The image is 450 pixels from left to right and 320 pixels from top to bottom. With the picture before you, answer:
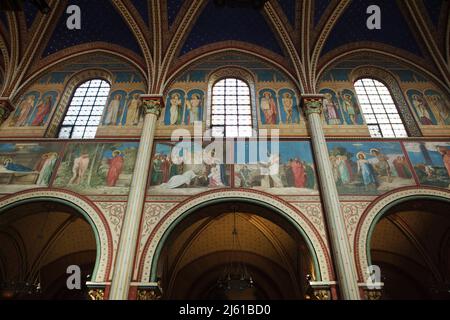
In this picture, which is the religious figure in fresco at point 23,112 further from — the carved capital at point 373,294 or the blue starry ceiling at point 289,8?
the carved capital at point 373,294

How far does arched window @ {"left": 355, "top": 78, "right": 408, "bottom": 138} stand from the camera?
40.1 feet

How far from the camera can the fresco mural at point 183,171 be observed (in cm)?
1043

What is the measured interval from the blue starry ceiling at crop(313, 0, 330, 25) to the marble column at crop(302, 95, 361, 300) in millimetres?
3631

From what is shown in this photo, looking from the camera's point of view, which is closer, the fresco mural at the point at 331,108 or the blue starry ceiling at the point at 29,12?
the fresco mural at the point at 331,108

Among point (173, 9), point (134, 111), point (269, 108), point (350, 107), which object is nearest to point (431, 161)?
point (350, 107)

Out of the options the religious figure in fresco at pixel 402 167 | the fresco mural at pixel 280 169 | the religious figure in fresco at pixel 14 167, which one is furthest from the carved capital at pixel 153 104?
the religious figure in fresco at pixel 402 167

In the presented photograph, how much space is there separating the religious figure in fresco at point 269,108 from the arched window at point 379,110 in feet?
10.6

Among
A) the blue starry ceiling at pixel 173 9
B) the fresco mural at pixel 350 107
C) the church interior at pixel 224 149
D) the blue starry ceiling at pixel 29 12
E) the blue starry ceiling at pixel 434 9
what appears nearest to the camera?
the church interior at pixel 224 149

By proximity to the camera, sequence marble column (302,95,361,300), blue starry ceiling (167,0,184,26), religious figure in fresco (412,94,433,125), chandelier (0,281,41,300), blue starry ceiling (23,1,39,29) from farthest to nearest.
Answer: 1. blue starry ceiling (167,0,184,26)
2. blue starry ceiling (23,1,39,29)
3. religious figure in fresco (412,94,433,125)
4. chandelier (0,281,41,300)
5. marble column (302,95,361,300)

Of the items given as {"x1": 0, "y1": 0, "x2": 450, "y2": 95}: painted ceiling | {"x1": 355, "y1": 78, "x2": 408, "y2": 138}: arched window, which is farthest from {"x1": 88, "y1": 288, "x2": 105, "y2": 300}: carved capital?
{"x1": 355, "y1": 78, "x2": 408, "y2": 138}: arched window

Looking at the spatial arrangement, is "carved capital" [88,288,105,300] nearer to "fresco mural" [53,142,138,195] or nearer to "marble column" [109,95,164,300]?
"marble column" [109,95,164,300]

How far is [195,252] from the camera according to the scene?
1428 centimetres

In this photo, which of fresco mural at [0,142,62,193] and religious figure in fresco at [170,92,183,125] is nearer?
fresco mural at [0,142,62,193]
